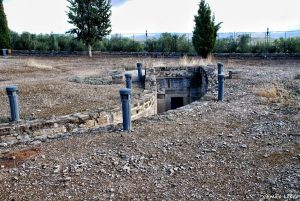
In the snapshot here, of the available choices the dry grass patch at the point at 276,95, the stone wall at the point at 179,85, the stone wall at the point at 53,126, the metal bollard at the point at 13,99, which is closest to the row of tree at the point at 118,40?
the stone wall at the point at 179,85

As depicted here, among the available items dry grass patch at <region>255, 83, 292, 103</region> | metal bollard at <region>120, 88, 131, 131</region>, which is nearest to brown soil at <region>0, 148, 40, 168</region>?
metal bollard at <region>120, 88, 131, 131</region>

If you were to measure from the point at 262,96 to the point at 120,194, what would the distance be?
7.15m

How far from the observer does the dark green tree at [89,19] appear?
28.9 metres

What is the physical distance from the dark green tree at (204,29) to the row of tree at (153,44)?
14.2 ft

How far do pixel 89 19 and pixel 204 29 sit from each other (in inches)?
418

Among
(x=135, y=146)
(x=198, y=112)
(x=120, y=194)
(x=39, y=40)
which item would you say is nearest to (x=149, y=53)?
(x=39, y=40)

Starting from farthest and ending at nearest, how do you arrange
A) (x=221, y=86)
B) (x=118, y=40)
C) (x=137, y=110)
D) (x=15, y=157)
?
(x=118, y=40)
(x=137, y=110)
(x=221, y=86)
(x=15, y=157)

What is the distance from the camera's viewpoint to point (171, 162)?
5570mm

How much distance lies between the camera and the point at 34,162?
5680 millimetres

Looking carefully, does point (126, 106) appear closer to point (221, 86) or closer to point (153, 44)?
point (221, 86)

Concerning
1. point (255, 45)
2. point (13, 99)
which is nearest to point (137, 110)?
point (13, 99)

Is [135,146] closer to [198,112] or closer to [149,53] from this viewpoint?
[198,112]

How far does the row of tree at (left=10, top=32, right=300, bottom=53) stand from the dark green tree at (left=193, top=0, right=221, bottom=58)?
14.2ft

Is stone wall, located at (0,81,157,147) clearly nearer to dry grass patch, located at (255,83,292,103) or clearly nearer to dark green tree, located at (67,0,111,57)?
dry grass patch, located at (255,83,292,103)
